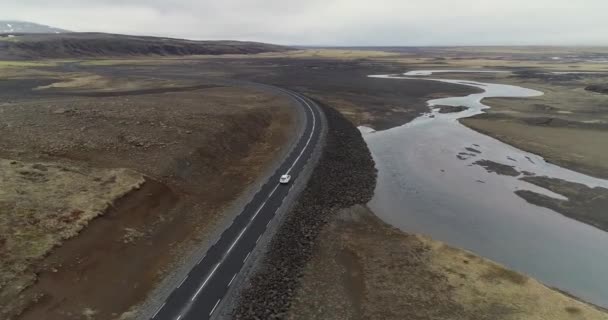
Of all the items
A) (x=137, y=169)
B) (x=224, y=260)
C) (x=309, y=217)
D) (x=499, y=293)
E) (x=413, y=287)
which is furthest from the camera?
(x=137, y=169)

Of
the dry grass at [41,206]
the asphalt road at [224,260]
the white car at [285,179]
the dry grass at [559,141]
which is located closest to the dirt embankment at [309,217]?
the asphalt road at [224,260]

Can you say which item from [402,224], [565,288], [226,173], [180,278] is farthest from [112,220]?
[565,288]

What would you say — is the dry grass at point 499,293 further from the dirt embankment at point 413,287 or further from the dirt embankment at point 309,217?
the dirt embankment at point 309,217

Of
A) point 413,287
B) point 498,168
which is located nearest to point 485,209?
point 498,168

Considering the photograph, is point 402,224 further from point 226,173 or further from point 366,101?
point 366,101

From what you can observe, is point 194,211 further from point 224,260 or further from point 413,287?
point 413,287

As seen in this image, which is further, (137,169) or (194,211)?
(137,169)

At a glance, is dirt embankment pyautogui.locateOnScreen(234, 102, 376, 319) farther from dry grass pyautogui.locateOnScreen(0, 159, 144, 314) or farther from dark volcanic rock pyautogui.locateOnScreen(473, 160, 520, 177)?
dark volcanic rock pyautogui.locateOnScreen(473, 160, 520, 177)
